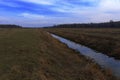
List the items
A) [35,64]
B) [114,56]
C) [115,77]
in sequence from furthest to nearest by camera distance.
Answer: [114,56]
[35,64]
[115,77]

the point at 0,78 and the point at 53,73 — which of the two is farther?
the point at 53,73

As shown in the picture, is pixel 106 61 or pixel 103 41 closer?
pixel 106 61

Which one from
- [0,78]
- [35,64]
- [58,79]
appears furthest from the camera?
[35,64]

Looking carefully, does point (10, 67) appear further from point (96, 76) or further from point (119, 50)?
point (119, 50)

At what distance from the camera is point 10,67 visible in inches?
617

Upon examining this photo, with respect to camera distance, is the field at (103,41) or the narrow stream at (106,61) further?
the field at (103,41)

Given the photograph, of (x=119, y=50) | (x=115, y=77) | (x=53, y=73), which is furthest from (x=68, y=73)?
(x=119, y=50)

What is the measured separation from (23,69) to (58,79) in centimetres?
279

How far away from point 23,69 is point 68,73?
8.96 feet

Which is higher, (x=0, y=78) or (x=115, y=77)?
(x=0, y=78)

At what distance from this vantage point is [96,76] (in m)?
15.1

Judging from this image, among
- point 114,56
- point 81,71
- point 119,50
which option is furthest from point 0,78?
point 119,50

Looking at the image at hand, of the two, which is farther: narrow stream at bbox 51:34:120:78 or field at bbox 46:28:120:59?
field at bbox 46:28:120:59

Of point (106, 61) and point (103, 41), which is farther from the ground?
point (106, 61)
